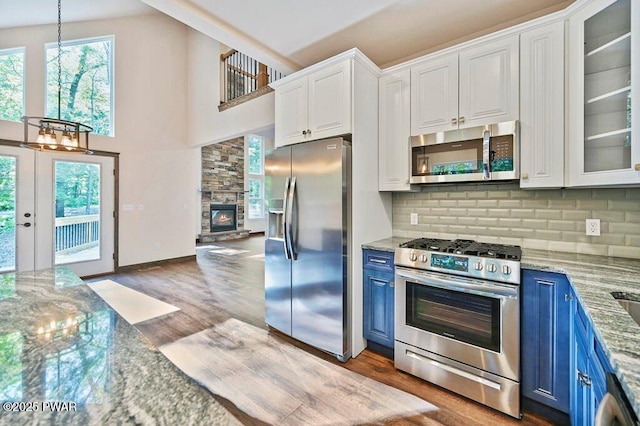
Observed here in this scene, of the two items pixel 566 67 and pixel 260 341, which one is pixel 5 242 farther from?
pixel 566 67

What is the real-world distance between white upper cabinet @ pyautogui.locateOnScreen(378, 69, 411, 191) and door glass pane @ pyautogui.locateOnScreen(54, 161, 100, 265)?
5122 millimetres

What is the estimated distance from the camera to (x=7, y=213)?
14.1ft

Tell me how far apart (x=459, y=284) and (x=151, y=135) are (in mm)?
6125

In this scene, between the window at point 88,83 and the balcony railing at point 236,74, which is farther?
the balcony railing at point 236,74

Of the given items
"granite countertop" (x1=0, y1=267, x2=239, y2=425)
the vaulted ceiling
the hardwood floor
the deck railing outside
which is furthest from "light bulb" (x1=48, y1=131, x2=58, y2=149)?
the deck railing outside

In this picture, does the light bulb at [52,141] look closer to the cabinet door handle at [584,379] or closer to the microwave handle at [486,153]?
the microwave handle at [486,153]

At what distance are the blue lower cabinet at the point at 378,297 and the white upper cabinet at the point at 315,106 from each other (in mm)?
1151

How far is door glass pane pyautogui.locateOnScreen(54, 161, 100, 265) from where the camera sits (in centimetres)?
480

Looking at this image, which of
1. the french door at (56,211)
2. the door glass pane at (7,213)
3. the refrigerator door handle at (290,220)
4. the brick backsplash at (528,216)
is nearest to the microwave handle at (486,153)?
the brick backsplash at (528,216)

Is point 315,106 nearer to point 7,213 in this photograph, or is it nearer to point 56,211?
→ point 56,211

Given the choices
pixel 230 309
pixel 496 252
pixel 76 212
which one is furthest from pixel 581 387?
pixel 76 212

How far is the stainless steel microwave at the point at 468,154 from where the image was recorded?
215 centimetres

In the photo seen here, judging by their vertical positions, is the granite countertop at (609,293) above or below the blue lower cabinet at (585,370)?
above

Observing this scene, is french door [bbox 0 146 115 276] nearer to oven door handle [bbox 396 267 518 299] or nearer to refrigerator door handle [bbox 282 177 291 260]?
refrigerator door handle [bbox 282 177 291 260]
